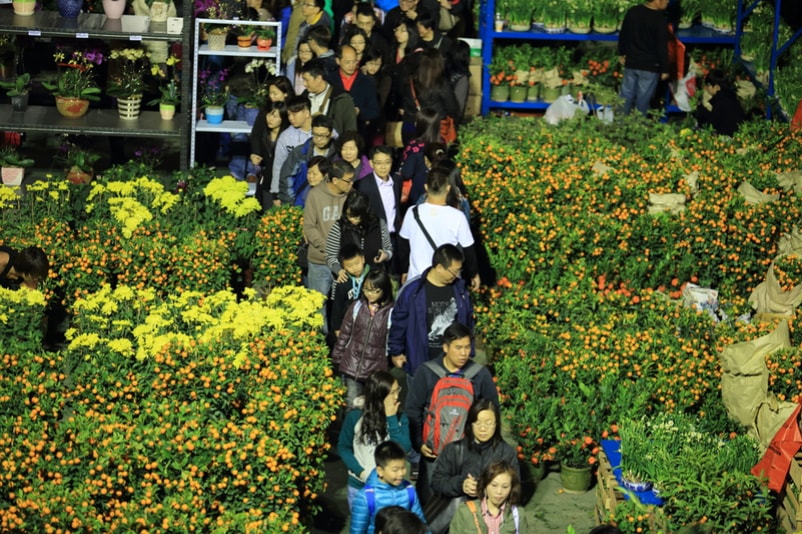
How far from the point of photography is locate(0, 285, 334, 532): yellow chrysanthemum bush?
8766mm

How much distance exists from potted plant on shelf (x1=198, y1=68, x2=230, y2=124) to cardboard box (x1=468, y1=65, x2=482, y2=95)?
150 inches

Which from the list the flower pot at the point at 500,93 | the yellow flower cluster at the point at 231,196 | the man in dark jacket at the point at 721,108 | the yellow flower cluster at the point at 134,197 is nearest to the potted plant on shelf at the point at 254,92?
the yellow flower cluster at the point at 231,196

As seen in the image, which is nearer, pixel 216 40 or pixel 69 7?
pixel 69 7

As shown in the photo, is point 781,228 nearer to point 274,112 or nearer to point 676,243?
point 676,243

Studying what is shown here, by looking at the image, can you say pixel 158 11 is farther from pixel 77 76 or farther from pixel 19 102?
pixel 19 102

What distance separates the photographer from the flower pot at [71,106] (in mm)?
15609

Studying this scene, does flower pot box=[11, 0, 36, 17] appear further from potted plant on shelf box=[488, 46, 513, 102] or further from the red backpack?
the red backpack

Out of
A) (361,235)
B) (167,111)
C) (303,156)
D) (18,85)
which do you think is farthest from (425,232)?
(18,85)

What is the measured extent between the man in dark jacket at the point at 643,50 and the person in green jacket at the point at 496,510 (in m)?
9.93

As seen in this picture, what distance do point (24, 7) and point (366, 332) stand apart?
266 inches

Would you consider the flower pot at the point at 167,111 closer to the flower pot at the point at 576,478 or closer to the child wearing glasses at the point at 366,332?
the child wearing glasses at the point at 366,332

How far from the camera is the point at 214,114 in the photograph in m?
15.8

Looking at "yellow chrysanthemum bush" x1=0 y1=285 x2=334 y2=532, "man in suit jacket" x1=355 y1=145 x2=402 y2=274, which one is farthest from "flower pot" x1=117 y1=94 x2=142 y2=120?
"yellow chrysanthemum bush" x1=0 y1=285 x2=334 y2=532

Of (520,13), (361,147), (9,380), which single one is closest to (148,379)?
(9,380)
